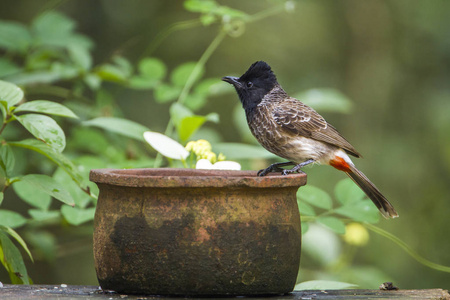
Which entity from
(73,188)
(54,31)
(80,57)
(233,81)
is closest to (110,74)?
(80,57)

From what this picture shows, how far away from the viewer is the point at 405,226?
6.85 m

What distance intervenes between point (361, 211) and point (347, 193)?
131 millimetres

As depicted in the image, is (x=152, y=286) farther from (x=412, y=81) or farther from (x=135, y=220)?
(x=412, y=81)

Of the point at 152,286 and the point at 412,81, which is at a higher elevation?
the point at 412,81

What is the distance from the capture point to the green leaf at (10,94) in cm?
271

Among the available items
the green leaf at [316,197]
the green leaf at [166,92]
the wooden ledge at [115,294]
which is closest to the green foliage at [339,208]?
the green leaf at [316,197]

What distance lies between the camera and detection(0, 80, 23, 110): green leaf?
2.71 metres

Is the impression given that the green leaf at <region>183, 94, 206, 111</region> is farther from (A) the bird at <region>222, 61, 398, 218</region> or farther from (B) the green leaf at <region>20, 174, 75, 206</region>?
(B) the green leaf at <region>20, 174, 75, 206</region>

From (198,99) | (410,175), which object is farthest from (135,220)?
(410,175)

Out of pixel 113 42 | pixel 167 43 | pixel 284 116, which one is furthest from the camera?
pixel 167 43

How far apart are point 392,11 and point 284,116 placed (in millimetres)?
4457

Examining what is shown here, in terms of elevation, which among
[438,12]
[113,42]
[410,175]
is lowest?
[410,175]

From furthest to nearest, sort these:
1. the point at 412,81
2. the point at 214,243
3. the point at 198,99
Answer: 1. the point at 412,81
2. the point at 198,99
3. the point at 214,243

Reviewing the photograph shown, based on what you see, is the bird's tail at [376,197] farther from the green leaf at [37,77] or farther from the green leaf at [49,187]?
the green leaf at [37,77]
